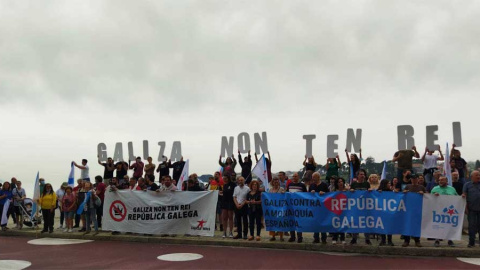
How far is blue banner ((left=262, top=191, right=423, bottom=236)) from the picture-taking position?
10477mm

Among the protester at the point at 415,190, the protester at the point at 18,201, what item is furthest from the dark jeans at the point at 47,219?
the protester at the point at 415,190

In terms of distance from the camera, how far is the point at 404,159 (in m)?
13.7

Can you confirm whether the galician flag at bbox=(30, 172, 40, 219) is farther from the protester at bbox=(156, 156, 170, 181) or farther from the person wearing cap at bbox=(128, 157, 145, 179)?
the protester at bbox=(156, 156, 170, 181)

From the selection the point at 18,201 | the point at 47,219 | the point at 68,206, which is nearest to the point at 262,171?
the point at 68,206

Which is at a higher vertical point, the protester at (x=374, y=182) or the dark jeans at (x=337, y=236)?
the protester at (x=374, y=182)

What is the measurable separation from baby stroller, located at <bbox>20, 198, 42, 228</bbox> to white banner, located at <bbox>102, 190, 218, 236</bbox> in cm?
358

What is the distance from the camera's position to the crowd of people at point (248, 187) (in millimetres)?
10914

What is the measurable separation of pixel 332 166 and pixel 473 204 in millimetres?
5013

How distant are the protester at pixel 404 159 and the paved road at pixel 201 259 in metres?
4.74

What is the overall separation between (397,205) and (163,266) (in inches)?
230

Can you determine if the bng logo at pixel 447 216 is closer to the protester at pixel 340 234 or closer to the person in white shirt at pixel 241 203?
the protester at pixel 340 234

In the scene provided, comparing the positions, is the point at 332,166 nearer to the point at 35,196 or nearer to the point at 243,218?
the point at 243,218

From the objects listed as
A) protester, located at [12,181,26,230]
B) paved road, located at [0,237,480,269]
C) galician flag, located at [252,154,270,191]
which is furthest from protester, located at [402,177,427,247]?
protester, located at [12,181,26,230]

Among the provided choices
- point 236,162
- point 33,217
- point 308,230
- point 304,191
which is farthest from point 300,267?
point 33,217
